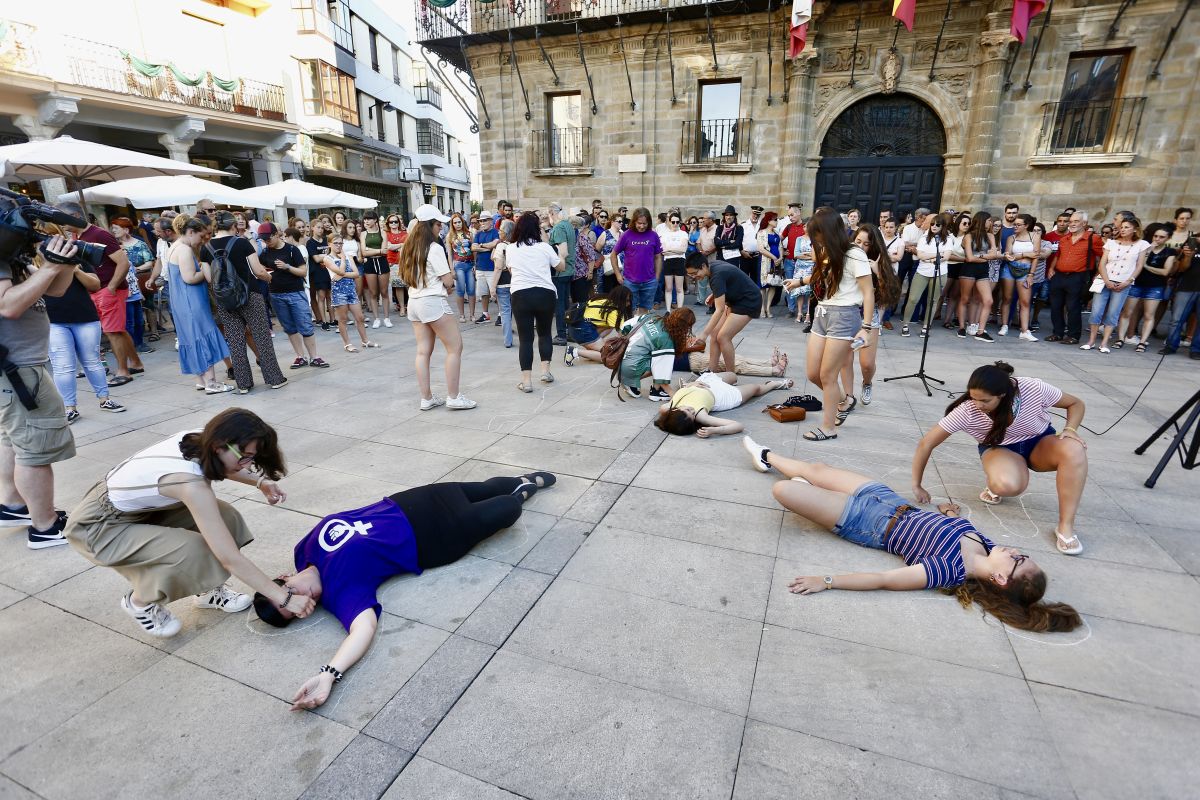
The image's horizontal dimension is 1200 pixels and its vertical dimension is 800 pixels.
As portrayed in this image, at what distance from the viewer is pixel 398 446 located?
188 inches

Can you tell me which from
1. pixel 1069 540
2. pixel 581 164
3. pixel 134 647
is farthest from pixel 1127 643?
pixel 581 164

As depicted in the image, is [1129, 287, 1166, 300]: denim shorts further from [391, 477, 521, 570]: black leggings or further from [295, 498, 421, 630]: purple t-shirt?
[295, 498, 421, 630]: purple t-shirt

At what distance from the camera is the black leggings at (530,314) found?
19.5ft

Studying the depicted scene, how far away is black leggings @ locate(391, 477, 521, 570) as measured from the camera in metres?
3.00

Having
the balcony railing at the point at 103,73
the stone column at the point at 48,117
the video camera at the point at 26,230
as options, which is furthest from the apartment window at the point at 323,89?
the video camera at the point at 26,230

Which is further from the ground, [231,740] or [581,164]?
[581,164]

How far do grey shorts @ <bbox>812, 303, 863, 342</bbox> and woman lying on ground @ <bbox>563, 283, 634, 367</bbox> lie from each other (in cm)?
318

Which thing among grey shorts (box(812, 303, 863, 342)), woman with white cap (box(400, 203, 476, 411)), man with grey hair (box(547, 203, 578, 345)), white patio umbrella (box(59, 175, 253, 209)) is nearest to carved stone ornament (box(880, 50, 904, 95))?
man with grey hair (box(547, 203, 578, 345))

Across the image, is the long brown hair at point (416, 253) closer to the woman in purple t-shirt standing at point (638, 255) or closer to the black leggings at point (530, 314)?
the black leggings at point (530, 314)

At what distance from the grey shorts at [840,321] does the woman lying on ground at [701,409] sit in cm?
107

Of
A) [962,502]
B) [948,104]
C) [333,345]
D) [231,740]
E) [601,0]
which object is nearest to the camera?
[231,740]

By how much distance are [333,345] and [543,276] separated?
15.2 feet

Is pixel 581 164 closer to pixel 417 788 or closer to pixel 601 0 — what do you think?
pixel 601 0

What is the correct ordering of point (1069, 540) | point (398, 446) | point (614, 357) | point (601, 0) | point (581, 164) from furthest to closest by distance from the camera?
point (581, 164) < point (601, 0) < point (614, 357) < point (398, 446) < point (1069, 540)
